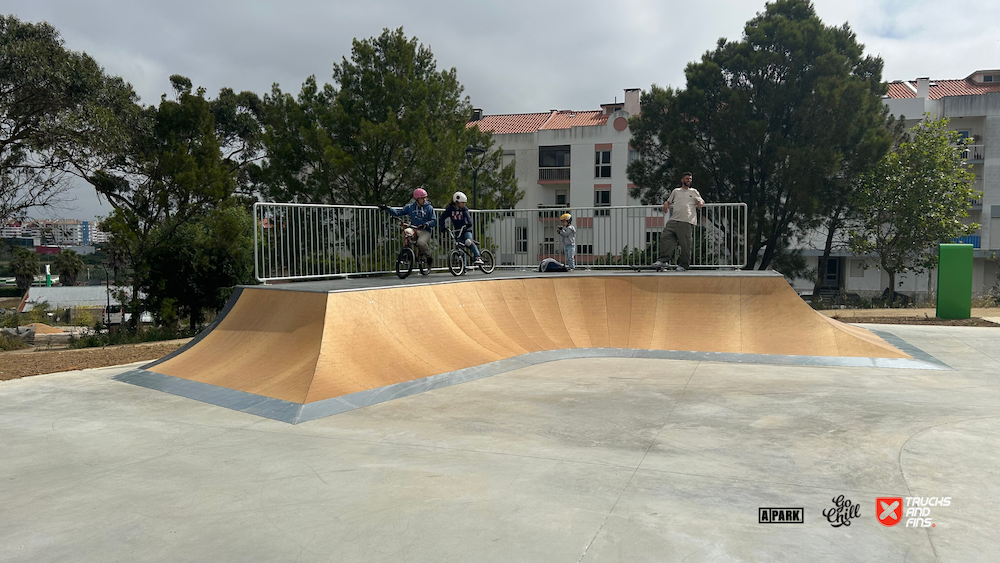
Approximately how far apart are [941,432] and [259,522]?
475 centimetres

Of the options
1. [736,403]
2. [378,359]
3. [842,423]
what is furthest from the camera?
[378,359]

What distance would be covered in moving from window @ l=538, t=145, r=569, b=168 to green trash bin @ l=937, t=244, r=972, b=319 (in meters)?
34.2

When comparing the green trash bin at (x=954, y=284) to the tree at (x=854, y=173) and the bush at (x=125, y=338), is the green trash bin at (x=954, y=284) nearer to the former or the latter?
the tree at (x=854, y=173)

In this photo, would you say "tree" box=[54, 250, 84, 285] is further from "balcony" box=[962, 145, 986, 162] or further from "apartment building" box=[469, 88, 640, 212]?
"balcony" box=[962, 145, 986, 162]

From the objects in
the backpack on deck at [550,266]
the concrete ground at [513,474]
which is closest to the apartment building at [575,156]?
the backpack on deck at [550,266]

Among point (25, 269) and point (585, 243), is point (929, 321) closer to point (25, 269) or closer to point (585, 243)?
point (585, 243)

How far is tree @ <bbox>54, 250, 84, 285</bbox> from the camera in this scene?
72.2 m

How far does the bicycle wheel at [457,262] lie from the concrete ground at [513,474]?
5.20m

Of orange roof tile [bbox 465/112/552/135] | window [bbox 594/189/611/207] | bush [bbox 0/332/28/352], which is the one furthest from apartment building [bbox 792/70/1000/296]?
bush [bbox 0/332/28/352]

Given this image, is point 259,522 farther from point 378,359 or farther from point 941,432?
point 941,432

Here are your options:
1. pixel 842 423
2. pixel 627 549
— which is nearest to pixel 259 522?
pixel 627 549

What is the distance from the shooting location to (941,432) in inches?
183

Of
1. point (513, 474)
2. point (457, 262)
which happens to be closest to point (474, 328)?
point (457, 262)

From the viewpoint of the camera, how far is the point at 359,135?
22.7 m
